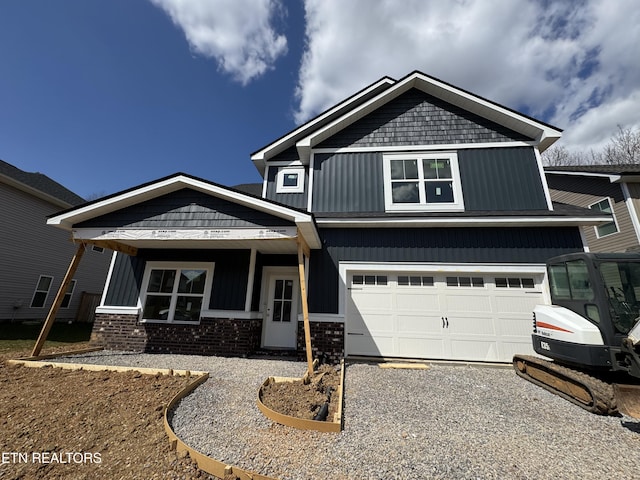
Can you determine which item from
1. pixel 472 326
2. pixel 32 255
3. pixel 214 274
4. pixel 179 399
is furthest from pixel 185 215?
pixel 32 255

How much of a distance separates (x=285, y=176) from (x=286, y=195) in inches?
29.7

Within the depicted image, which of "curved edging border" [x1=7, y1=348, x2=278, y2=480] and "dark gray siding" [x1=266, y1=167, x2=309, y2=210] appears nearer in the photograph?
"curved edging border" [x1=7, y1=348, x2=278, y2=480]

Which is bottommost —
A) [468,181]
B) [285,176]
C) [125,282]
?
[125,282]

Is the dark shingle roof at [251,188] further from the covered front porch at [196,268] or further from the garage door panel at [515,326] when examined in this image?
the garage door panel at [515,326]

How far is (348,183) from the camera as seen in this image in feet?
28.3

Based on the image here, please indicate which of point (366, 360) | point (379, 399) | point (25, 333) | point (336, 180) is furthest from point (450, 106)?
point (25, 333)

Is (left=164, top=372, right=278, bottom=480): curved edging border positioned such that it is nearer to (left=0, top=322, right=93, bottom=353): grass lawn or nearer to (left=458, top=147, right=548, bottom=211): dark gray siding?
(left=0, top=322, right=93, bottom=353): grass lawn

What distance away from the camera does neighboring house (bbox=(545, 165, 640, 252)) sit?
427 inches

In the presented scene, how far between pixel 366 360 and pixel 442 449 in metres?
4.04

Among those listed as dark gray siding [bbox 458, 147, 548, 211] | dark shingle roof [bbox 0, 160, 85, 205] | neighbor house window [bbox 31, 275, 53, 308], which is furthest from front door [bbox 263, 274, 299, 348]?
dark shingle roof [bbox 0, 160, 85, 205]

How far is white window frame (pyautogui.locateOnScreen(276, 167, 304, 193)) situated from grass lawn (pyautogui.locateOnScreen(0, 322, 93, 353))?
27.3ft

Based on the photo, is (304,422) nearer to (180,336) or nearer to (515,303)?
(180,336)

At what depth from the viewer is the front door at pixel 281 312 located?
8.06m

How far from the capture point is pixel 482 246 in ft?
24.0
